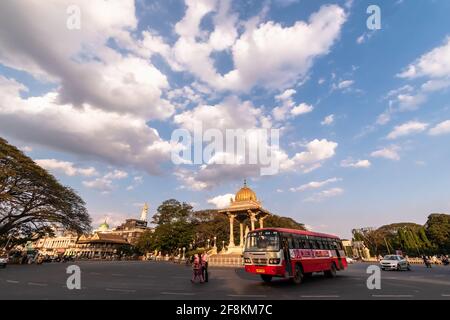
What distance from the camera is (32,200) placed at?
1421 inches

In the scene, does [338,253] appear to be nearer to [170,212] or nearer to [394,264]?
[394,264]

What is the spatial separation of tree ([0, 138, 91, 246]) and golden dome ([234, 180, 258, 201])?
2276 cm

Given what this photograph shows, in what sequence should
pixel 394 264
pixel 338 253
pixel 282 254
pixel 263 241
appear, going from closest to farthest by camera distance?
pixel 282 254
pixel 263 241
pixel 338 253
pixel 394 264

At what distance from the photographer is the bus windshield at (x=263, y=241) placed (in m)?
14.6

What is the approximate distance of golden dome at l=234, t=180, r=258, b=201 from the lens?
4222 centimetres

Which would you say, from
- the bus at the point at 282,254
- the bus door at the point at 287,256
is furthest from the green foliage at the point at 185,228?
the bus door at the point at 287,256

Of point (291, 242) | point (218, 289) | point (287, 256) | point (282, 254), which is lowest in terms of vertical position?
point (218, 289)

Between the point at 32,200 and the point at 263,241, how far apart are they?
34459 mm

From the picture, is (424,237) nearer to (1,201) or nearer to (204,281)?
(204,281)

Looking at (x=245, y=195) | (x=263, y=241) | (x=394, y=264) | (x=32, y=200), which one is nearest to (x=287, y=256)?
(x=263, y=241)

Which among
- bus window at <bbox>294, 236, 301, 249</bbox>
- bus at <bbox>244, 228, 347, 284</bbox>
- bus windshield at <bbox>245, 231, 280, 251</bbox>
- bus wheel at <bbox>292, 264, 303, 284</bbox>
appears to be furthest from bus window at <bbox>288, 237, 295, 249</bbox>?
bus wheel at <bbox>292, 264, 303, 284</bbox>

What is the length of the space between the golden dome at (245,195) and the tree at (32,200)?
2276 centimetres
